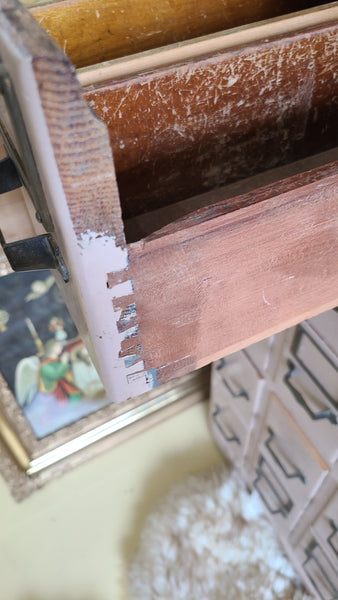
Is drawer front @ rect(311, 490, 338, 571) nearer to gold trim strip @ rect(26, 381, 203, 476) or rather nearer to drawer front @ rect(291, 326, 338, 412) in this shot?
drawer front @ rect(291, 326, 338, 412)

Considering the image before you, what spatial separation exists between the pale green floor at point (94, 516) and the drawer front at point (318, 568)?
0.31 metres

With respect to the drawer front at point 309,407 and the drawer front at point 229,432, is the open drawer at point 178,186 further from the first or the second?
the drawer front at point 229,432

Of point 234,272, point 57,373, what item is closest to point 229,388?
point 57,373

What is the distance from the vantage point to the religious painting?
89 centimetres

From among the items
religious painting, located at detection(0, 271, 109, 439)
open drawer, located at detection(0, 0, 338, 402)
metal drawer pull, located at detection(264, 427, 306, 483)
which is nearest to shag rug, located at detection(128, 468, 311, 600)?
metal drawer pull, located at detection(264, 427, 306, 483)

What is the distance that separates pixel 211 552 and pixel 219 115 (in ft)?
2.87

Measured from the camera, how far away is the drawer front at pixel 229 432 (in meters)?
1.01

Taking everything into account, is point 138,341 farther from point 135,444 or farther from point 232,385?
point 135,444

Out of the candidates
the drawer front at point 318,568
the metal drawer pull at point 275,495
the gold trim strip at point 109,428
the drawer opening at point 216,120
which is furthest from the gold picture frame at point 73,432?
the drawer opening at point 216,120

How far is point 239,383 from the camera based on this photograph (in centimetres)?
93

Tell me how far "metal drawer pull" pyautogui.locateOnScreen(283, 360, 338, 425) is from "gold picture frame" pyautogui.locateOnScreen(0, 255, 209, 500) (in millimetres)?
474

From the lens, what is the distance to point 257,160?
0.59 metres

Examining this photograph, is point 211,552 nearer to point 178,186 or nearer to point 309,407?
point 309,407

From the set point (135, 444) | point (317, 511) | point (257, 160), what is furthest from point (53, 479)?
point (257, 160)
